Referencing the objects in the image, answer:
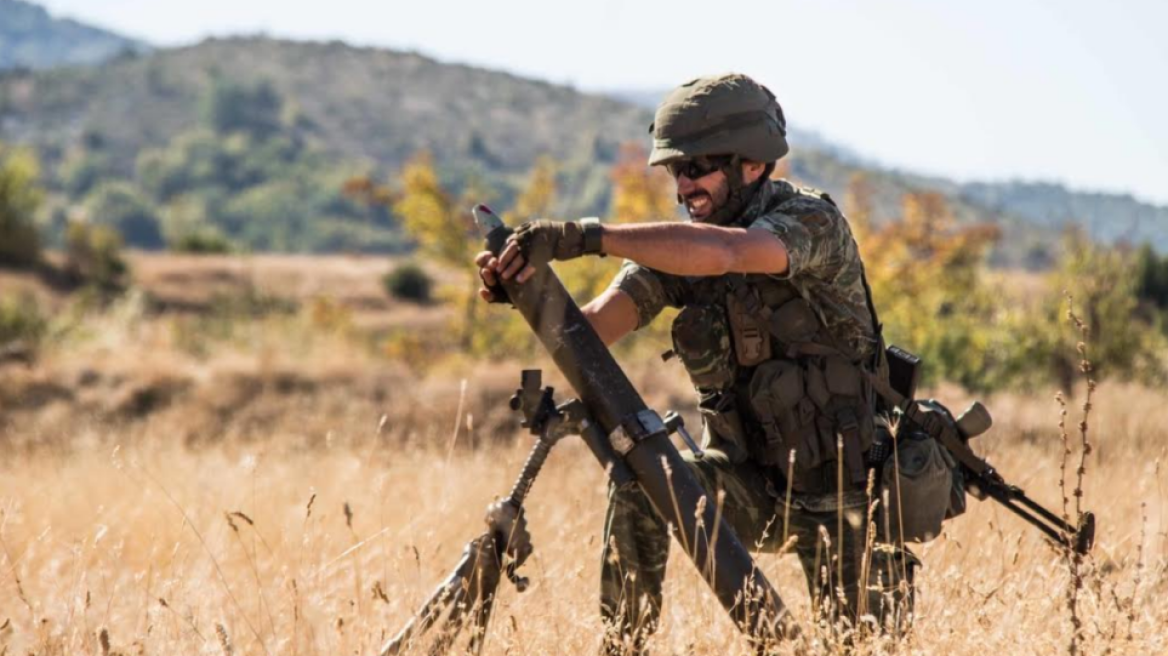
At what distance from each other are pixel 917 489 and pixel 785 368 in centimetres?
53

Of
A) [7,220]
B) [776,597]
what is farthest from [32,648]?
[7,220]

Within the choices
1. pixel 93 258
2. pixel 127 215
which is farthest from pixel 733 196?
pixel 127 215

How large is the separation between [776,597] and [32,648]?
1892 mm

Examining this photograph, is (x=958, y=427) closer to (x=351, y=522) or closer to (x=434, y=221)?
(x=351, y=522)

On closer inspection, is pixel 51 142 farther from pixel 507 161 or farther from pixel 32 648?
pixel 32 648

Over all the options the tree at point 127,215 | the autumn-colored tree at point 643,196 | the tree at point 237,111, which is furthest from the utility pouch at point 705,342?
the tree at point 237,111

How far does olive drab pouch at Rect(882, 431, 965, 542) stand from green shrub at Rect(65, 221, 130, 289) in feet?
120

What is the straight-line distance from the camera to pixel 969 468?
3.78 m

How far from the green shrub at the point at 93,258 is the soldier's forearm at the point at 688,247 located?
121 feet

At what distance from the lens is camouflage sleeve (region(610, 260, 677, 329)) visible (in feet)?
12.1

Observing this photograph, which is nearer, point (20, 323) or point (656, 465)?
point (656, 465)

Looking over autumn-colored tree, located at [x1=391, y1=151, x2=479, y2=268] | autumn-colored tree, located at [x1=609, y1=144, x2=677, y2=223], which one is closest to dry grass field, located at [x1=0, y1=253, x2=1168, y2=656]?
autumn-colored tree, located at [x1=391, y1=151, x2=479, y2=268]

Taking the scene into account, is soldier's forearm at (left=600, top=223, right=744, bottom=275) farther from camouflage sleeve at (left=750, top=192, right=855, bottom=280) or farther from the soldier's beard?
the soldier's beard

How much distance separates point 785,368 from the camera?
3523mm
